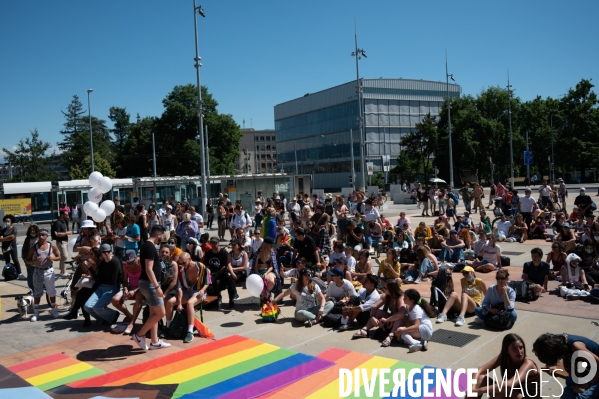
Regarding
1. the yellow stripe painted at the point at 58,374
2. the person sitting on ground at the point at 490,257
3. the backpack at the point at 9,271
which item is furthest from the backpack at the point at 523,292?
the backpack at the point at 9,271

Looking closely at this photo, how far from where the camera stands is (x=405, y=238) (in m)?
14.3

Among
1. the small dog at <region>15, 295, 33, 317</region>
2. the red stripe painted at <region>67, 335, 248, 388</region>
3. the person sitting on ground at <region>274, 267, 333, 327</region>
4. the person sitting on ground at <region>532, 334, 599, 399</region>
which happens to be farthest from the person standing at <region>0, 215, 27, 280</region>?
the person sitting on ground at <region>532, 334, 599, 399</region>

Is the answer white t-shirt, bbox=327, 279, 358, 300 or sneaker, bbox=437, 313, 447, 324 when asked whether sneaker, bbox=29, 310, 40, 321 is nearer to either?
white t-shirt, bbox=327, 279, 358, 300

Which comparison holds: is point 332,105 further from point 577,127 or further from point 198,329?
point 198,329

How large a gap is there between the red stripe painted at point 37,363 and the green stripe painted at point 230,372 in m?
2.44

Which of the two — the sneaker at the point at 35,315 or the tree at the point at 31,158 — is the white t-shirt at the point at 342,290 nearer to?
the sneaker at the point at 35,315

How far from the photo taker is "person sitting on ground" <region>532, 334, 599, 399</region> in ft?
14.8

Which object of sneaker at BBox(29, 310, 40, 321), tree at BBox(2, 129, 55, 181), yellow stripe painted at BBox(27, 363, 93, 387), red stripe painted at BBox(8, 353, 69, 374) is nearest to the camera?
yellow stripe painted at BBox(27, 363, 93, 387)

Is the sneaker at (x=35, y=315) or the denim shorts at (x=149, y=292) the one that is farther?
the sneaker at (x=35, y=315)

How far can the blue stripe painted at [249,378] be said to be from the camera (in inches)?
234

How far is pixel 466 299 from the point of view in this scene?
28.3 ft

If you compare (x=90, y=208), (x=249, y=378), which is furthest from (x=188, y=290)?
(x=90, y=208)

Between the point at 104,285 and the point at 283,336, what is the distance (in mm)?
3284

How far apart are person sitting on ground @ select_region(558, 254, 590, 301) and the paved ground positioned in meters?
0.30
